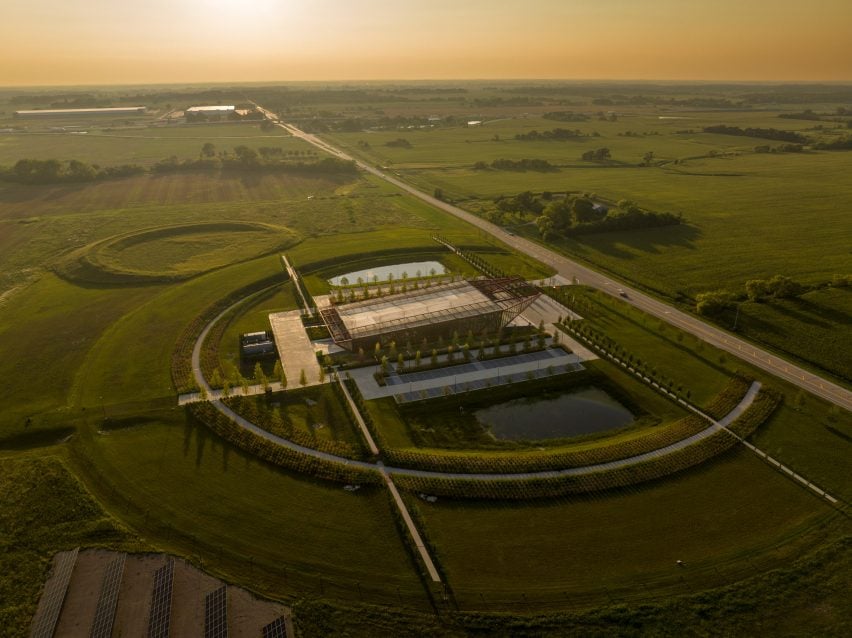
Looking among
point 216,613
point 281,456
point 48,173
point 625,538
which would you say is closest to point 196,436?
point 281,456

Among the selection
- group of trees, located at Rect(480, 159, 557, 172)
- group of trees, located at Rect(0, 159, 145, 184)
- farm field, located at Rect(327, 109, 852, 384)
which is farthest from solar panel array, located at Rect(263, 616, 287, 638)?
group of trees, located at Rect(480, 159, 557, 172)

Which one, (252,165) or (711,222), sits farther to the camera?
(252,165)

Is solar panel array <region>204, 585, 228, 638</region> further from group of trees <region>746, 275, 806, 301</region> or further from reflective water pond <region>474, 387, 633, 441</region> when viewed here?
group of trees <region>746, 275, 806, 301</region>

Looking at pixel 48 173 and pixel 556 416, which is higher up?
pixel 48 173

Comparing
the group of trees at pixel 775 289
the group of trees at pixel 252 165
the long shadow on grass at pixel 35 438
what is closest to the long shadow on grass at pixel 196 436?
the long shadow on grass at pixel 35 438

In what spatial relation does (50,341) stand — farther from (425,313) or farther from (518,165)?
(518,165)

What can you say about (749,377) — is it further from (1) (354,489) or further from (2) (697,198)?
(2) (697,198)
